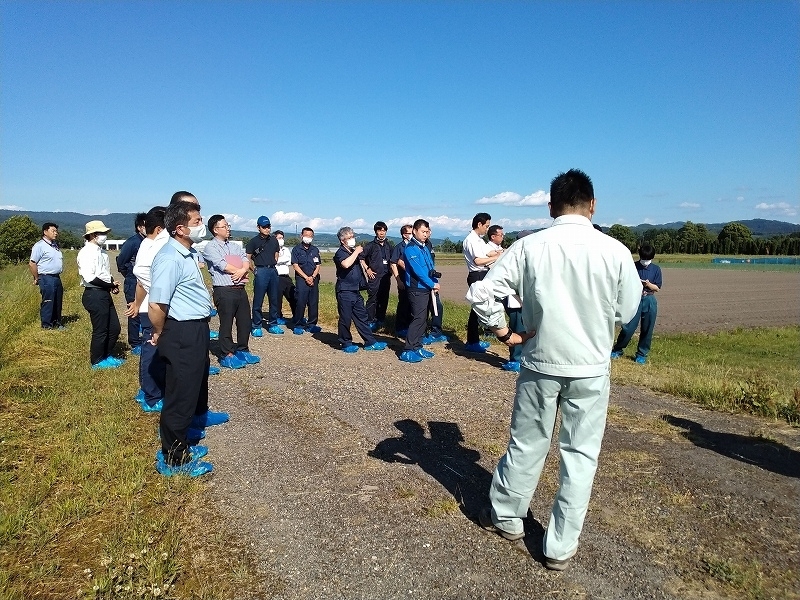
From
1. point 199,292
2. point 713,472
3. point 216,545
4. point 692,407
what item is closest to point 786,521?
point 713,472

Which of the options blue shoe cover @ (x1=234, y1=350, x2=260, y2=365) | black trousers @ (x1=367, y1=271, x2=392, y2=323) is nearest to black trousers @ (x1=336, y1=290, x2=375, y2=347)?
black trousers @ (x1=367, y1=271, x2=392, y2=323)

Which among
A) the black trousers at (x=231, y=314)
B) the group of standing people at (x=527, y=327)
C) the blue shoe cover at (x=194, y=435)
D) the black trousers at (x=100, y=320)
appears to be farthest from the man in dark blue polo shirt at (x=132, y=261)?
the blue shoe cover at (x=194, y=435)

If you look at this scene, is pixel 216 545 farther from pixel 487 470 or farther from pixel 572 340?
pixel 572 340

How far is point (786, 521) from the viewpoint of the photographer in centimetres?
342

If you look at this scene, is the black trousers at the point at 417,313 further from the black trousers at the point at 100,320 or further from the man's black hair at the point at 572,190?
the man's black hair at the point at 572,190

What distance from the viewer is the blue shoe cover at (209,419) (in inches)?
204

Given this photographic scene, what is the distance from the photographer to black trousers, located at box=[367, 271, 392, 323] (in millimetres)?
11000

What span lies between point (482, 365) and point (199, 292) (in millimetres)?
4855

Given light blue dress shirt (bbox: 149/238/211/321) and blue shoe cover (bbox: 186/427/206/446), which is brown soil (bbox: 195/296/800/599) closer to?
blue shoe cover (bbox: 186/427/206/446)

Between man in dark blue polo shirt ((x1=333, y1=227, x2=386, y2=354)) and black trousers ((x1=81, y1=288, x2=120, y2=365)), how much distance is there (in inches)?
137

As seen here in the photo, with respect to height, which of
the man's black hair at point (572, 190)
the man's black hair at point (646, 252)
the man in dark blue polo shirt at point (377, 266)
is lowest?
the man in dark blue polo shirt at point (377, 266)

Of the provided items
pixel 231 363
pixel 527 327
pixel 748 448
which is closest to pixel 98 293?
pixel 231 363

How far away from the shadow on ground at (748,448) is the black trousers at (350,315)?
5254 millimetres

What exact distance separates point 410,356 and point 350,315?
158cm
